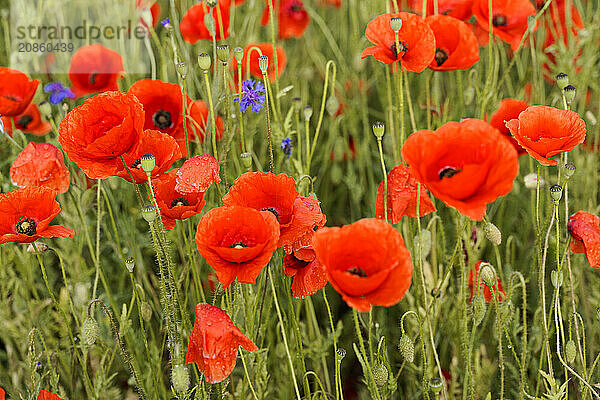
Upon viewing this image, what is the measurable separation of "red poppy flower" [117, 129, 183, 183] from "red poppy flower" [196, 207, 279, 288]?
0.15m

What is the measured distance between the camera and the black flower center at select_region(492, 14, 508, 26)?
4.26 feet

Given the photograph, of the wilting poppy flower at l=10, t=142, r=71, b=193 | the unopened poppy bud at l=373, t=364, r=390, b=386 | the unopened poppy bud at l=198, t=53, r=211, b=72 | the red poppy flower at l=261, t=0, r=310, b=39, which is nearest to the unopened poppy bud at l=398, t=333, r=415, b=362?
the unopened poppy bud at l=373, t=364, r=390, b=386

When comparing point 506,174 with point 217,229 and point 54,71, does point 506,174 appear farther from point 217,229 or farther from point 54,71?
point 54,71

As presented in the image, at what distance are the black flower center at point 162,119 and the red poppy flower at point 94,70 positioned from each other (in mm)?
262

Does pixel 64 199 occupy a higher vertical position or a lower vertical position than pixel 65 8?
lower

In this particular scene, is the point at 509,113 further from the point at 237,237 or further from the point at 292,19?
the point at 292,19


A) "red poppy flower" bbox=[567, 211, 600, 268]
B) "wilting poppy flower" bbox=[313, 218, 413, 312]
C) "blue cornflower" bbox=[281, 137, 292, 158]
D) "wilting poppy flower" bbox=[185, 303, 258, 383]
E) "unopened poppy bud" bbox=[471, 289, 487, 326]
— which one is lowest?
"unopened poppy bud" bbox=[471, 289, 487, 326]

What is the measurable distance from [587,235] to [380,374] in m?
0.36

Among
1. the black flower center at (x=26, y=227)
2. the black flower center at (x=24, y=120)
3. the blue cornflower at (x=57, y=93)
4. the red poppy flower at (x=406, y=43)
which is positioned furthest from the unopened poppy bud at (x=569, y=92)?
the black flower center at (x=24, y=120)

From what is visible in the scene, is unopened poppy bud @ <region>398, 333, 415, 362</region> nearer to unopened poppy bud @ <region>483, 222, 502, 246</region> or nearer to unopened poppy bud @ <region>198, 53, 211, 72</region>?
unopened poppy bud @ <region>483, 222, 502, 246</region>

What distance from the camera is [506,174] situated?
694mm

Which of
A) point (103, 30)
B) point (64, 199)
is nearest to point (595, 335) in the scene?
point (64, 199)

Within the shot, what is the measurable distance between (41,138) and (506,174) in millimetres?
1308

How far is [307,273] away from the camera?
0.82 m
